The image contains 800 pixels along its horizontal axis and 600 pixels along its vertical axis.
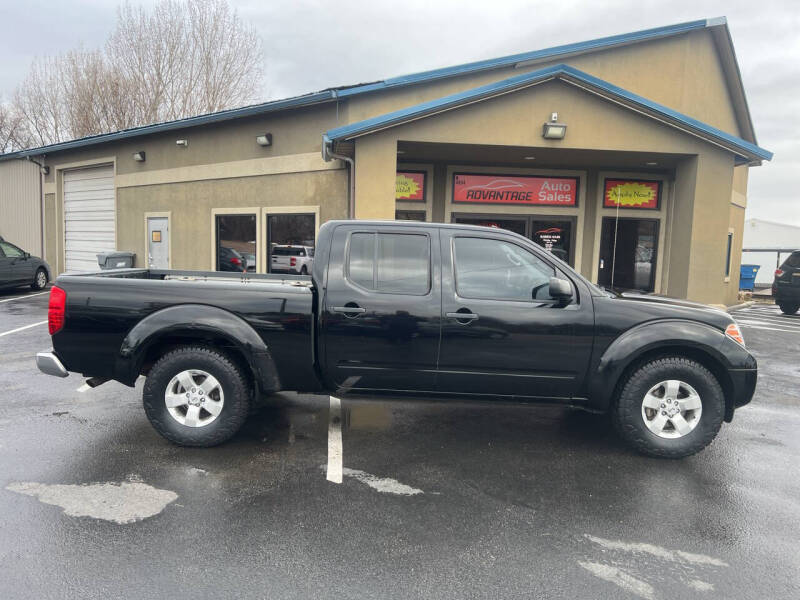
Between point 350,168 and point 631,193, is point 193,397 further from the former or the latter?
point 631,193

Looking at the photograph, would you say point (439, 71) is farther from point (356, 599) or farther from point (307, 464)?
point (356, 599)

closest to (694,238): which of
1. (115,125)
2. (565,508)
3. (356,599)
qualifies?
(565,508)

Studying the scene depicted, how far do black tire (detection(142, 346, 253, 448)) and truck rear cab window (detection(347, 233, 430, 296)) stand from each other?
4.17ft

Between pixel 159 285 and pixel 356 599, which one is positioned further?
pixel 159 285

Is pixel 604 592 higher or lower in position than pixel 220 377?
lower

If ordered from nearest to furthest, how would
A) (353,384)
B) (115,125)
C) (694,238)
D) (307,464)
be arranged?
1. (307,464)
2. (353,384)
3. (694,238)
4. (115,125)

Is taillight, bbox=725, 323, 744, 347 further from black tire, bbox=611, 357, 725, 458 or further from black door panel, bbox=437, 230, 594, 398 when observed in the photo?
black door panel, bbox=437, 230, 594, 398

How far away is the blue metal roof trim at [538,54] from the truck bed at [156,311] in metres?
7.65

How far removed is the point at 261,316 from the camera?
421 cm

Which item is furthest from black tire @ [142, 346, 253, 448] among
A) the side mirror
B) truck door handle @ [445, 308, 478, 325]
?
the side mirror

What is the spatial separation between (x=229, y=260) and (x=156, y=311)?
9553mm

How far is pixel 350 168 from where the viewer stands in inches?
443

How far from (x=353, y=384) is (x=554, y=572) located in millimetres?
2145

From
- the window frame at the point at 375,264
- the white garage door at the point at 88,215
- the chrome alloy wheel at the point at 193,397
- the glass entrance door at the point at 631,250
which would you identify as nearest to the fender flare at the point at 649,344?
the window frame at the point at 375,264
